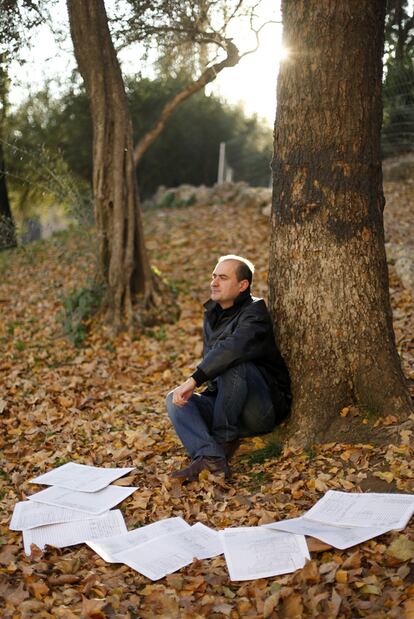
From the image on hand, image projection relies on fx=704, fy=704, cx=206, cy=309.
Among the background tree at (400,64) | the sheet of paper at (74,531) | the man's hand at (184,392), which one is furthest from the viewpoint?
the background tree at (400,64)

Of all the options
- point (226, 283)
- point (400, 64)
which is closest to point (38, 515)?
point (226, 283)

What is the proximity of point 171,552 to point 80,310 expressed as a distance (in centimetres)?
526

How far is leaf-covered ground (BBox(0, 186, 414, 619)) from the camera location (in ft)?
9.96

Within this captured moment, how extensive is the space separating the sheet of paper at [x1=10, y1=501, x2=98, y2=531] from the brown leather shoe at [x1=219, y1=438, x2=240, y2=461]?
0.99 metres

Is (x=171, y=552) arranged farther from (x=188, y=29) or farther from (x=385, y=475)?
(x=188, y=29)

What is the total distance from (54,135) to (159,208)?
3.98 metres

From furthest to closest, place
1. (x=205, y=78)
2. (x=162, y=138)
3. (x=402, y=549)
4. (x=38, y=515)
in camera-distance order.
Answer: (x=162, y=138)
(x=205, y=78)
(x=38, y=515)
(x=402, y=549)

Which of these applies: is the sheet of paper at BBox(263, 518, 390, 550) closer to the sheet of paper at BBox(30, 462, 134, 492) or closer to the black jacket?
the black jacket

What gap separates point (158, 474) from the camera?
15.1ft

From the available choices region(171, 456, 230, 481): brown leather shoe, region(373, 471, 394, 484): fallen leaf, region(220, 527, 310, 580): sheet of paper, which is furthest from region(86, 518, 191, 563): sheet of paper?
region(373, 471, 394, 484): fallen leaf

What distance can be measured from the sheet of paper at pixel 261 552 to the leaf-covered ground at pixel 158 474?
55 millimetres

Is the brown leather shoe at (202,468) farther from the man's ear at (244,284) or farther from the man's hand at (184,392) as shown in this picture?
the man's ear at (244,284)

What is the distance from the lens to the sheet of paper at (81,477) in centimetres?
444

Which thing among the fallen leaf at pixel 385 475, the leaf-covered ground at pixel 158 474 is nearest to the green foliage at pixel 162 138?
the leaf-covered ground at pixel 158 474
